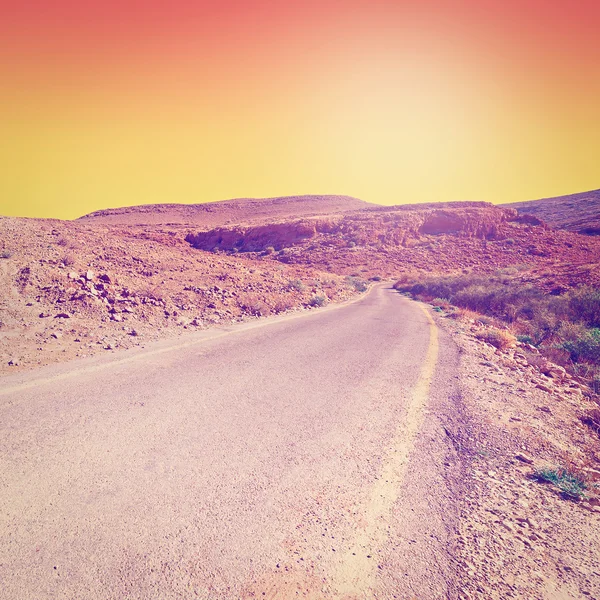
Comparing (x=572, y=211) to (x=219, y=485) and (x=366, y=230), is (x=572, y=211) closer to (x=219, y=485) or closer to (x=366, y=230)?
(x=366, y=230)

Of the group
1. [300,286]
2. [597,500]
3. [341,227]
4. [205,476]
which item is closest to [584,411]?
[597,500]

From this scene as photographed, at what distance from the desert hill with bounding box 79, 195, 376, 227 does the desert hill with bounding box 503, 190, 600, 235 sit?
38.2 metres

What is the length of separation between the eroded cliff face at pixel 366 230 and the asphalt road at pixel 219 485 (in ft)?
146

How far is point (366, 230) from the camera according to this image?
50.0 metres

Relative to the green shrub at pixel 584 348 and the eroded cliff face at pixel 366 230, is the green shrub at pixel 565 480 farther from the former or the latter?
the eroded cliff face at pixel 366 230

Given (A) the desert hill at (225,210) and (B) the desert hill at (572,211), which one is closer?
(B) the desert hill at (572,211)

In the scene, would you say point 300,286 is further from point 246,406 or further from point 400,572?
point 400,572

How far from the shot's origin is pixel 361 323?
33.8ft

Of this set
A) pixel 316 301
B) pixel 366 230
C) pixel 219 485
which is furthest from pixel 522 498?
pixel 366 230

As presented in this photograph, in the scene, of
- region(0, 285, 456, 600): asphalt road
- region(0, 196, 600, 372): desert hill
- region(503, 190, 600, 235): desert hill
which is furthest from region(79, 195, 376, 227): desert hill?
region(0, 285, 456, 600): asphalt road

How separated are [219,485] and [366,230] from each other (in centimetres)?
4961

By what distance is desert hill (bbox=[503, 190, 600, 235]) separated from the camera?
52.7 meters

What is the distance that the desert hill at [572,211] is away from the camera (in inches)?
2074

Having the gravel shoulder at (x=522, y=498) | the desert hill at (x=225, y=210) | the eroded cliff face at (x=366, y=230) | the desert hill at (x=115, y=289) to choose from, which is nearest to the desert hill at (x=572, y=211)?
the eroded cliff face at (x=366, y=230)
